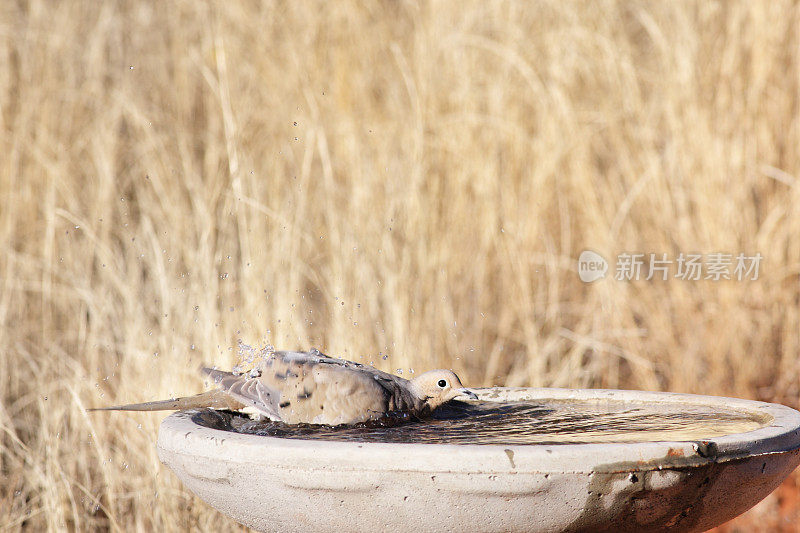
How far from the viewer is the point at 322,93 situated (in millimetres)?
5004

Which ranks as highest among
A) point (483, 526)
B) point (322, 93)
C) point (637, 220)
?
point (322, 93)

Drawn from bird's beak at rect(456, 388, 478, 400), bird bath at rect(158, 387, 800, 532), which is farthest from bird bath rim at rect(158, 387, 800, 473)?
bird's beak at rect(456, 388, 478, 400)

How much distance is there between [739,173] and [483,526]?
346cm

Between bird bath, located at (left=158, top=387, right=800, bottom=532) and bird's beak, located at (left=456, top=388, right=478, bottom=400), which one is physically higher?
bird's beak, located at (left=456, top=388, right=478, bottom=400)

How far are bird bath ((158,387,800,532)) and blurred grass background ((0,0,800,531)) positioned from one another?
6.96 ft

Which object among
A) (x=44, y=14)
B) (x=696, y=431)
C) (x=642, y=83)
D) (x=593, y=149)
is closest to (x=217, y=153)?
(x=44, y=14)

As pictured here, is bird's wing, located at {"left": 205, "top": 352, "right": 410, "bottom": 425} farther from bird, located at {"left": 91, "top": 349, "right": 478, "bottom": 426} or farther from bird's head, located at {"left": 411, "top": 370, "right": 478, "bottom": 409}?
bird's head, located at {"left": 411, "top": 370, "right": 478, "bottom": 409}

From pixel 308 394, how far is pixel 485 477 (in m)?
0.67

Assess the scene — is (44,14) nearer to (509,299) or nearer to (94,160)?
(94,160)

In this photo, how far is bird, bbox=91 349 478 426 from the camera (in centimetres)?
225

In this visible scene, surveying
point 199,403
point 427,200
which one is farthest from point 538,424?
point 427,200

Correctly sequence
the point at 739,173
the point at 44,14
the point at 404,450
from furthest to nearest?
1. the point at 44,14
2. the point at 739,173
3. the point at 404,450

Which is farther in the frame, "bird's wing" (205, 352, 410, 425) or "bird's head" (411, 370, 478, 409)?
"bird's head" (411, 370, 478, 409)

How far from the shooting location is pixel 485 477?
5.61 feet
